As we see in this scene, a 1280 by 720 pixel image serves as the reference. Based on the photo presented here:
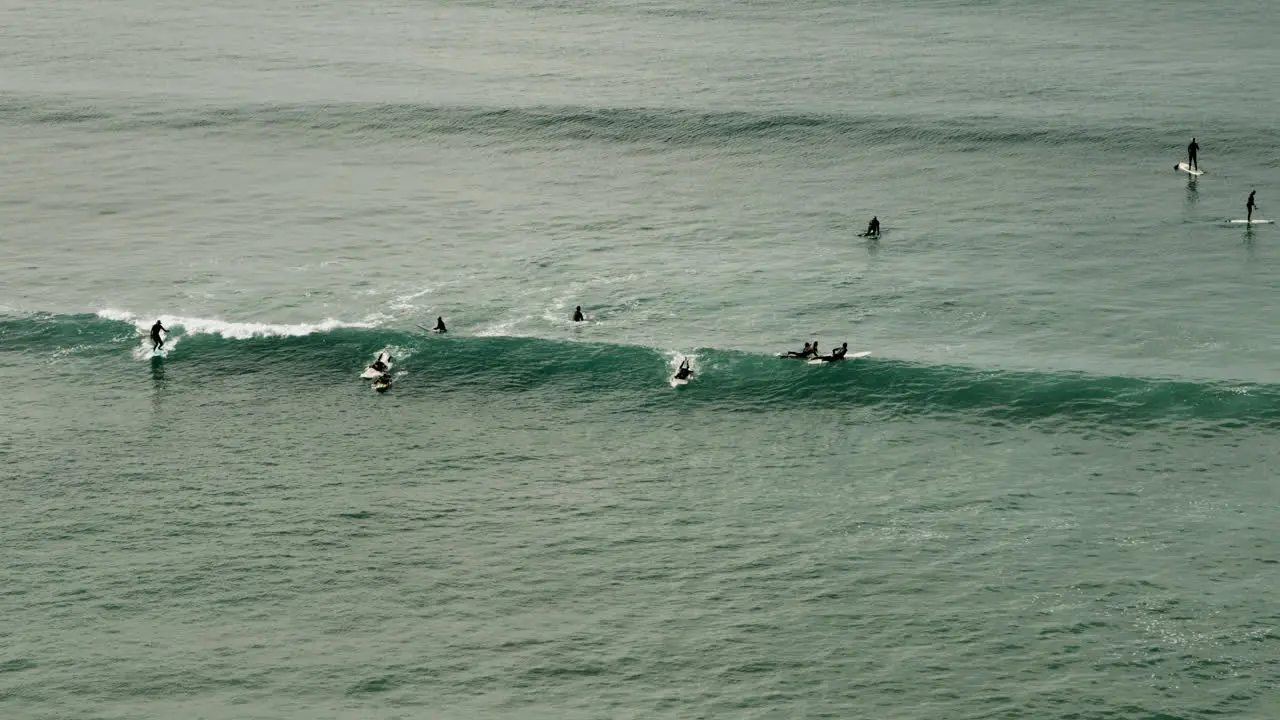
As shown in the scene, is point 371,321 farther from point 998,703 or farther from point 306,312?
point 998,703

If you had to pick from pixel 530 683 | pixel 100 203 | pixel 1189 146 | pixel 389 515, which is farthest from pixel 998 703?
pixel 100 203

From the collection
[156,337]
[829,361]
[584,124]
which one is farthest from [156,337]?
[584,124]

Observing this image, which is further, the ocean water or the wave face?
the wave face

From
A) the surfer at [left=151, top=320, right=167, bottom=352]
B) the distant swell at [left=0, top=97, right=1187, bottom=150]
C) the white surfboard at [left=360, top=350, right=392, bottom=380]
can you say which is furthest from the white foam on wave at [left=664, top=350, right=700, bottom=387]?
the distant swell at [left=0, top=97, right=1187, bottom=150]

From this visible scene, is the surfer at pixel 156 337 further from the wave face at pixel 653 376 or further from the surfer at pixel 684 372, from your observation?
the surfer at pixel 684 372

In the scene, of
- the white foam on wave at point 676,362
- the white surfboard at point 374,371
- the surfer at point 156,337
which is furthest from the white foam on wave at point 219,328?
the white foam on wave at point 676,362

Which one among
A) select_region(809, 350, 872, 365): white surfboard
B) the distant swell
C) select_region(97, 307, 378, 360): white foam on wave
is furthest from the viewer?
the distant swell

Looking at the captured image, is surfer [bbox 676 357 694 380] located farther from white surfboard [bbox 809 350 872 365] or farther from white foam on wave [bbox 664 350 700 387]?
white surfboard [bbox 809 350 872 365]

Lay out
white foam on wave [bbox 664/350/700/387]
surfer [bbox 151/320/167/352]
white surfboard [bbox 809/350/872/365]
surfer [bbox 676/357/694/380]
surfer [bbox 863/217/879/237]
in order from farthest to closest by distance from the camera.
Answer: surfer [bbox 863/217/879/237] < surfer [bbox 151/320/167/352] < white foam on wave [bbox 664/350/700/387] < white surfboard [bbox 809/350/872/365] < surfer [bbox 676/357/694/380]
